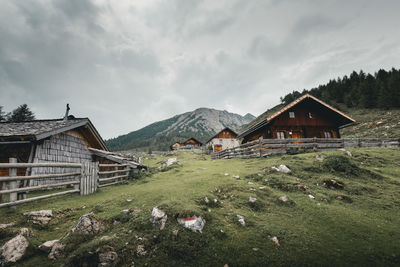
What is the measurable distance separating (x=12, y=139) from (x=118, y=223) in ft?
29.8

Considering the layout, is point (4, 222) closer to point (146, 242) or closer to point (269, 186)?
point (146, 242)

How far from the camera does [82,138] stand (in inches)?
527

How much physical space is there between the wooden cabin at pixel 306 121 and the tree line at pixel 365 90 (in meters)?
40.8

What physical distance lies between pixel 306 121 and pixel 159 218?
70.9 ft

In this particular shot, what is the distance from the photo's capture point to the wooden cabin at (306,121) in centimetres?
1895

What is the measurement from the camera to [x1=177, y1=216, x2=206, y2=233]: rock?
3547mm

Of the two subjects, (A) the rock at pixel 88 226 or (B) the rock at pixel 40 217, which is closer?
(A) the rock at pixel 88 226

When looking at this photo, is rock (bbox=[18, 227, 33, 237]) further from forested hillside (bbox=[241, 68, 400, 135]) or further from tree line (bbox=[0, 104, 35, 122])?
tree line (bbox=[0, 104, 35, 122])

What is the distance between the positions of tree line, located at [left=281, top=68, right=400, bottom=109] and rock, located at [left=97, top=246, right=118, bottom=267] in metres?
66.0

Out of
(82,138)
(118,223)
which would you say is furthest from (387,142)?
(82,138)

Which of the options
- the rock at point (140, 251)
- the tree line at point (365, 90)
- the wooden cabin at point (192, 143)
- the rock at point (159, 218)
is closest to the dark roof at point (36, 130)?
the rock at point (159, 218)

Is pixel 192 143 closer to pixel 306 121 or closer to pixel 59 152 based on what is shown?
pixel 306 121

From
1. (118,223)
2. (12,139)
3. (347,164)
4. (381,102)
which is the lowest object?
(118,223)

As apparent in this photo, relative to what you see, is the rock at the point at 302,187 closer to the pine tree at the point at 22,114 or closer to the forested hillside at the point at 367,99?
the forested hillside at the point at 367,99
